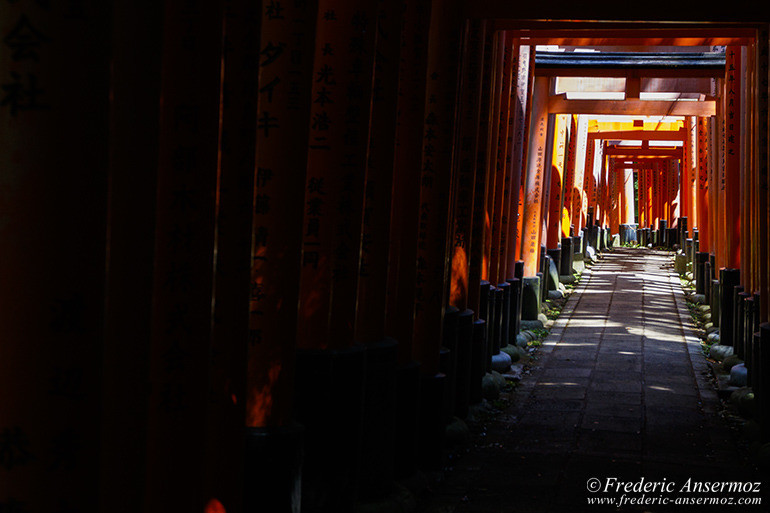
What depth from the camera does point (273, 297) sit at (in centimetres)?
386

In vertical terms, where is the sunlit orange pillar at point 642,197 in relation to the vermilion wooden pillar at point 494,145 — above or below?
above

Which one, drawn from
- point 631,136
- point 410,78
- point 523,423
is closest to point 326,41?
point 410,78

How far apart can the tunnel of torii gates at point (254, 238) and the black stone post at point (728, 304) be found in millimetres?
1070

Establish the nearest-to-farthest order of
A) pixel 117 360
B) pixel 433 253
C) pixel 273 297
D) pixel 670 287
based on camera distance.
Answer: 1. pixel 117 360
2. pixel 273 297
3. pixel 433 253
4. pixel 670 287

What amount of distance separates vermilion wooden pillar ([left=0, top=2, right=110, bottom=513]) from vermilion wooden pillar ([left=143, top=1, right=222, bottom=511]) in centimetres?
78

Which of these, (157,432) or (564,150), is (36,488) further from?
(564,150)

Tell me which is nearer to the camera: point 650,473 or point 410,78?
point 410,78

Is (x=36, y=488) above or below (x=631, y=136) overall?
below

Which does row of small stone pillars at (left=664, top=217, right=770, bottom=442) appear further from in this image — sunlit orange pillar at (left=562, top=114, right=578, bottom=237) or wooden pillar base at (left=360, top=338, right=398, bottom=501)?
sunlit orange pillar at (left=562, top=114, right=578, bottom=237)

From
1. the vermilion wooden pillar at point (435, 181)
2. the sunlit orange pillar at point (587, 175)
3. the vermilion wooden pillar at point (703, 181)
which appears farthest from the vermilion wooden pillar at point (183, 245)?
the sunlit orange pillar at point (587, 175)

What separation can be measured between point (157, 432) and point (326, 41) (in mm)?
2086

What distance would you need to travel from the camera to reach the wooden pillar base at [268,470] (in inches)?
148

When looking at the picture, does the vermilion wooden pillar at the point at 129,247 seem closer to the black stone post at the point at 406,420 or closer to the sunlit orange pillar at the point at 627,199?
the black stone post at the point at 406,420

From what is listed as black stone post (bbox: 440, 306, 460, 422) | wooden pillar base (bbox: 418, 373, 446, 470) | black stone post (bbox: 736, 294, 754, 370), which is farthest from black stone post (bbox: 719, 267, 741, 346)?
wooden pillar base (bbox: 418, 373, 446, 470)
